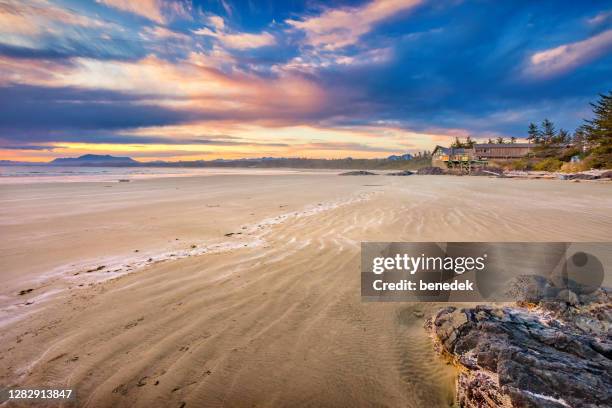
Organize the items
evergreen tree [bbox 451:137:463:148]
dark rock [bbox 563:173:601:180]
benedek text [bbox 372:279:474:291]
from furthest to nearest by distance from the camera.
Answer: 1. evergreen tree [bbox 451:137:463:148]
2. dark rock [bbox 563:173:601:180]
3. benedek text [bbox 372:279:474:291]

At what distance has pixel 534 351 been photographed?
6.67 ft

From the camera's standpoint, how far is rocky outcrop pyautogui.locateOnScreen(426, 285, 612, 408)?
1685 millimetres

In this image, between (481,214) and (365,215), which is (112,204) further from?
(481,214)

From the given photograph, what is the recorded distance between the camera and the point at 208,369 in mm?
2445

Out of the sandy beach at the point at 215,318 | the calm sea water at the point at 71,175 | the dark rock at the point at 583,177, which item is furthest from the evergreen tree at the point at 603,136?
the calm sea water at the point at 71,175

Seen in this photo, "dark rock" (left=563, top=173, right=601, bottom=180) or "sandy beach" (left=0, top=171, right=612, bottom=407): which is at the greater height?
"dark rock" (left=563, top=173, right=601, bottom=180)

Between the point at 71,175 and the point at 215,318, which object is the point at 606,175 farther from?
the point at 71,175

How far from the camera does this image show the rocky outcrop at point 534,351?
5.53ft

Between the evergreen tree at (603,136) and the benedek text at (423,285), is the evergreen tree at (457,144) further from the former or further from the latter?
the benedek text at (423,285)

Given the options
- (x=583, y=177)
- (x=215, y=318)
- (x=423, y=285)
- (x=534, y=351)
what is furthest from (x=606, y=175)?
(x=215, y=318)

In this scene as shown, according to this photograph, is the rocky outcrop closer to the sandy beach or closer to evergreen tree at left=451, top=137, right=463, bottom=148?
the sandy beach

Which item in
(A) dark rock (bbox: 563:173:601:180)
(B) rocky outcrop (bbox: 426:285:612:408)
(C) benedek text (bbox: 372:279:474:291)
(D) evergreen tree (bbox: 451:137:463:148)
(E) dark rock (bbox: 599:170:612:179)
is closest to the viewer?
(B) rocky outcrop (bbox: 426:285:612:408)

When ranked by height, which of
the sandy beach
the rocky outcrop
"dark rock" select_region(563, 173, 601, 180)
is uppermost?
"dark rock" select_region(563, 173, 601, 180)

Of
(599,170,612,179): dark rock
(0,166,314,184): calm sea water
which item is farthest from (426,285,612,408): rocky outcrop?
(0,166,314,184): calm sea water
